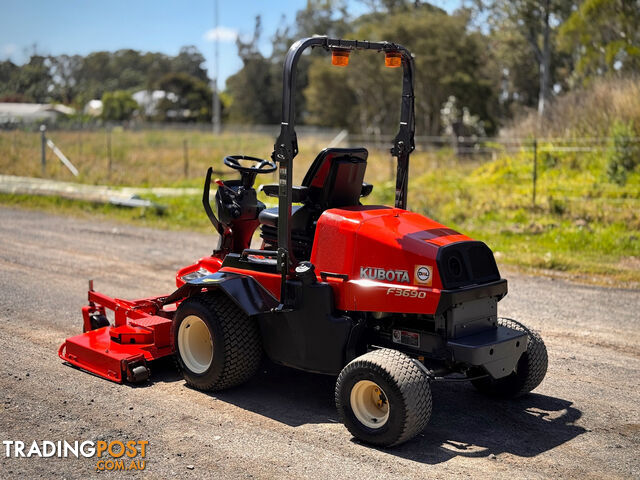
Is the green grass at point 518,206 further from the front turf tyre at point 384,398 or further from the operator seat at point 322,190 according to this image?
the front turf tyre at point 384,398

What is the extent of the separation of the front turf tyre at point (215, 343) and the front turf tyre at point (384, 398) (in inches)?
37.3

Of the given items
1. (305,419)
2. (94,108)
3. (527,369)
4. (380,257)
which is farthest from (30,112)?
(527,369)

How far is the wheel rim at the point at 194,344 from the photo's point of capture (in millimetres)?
6387

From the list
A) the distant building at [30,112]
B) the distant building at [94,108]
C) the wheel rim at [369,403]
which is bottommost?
the wheel rim at [369,403]

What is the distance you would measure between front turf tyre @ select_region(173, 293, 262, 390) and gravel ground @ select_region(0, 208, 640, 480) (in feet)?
0.57

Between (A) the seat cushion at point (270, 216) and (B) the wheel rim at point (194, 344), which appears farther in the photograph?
(B) the wheel rim at point (194, 344)

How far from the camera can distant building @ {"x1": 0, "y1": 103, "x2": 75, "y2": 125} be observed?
97.8ft

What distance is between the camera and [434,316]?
18.3 feet

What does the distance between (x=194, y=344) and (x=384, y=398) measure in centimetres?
181

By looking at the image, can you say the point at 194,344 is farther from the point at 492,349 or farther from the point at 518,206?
the point at 518,206

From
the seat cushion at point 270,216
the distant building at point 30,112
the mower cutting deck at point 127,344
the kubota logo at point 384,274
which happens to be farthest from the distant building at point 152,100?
the kubota logo at point 384,274

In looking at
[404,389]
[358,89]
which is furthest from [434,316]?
[358,89]

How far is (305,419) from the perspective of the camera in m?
5.82

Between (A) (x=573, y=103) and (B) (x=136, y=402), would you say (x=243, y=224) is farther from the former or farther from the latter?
(A) (x=573, y=103)
